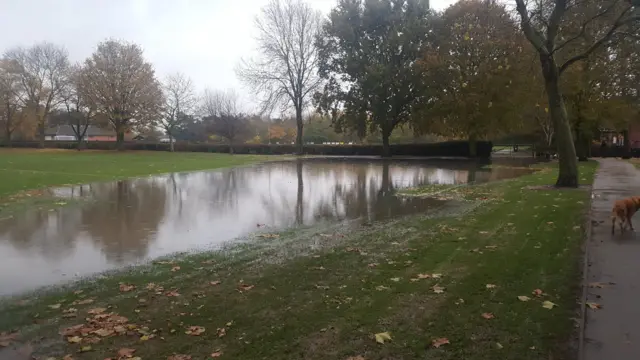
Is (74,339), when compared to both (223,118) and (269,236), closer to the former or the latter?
(269,236)

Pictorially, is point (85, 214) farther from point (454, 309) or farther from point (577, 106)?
point (577, 106)

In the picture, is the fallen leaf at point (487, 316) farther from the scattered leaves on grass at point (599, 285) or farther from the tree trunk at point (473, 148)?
the tree trunk at point (473, 148)

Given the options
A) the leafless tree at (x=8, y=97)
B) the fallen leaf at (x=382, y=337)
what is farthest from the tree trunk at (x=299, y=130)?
the fallen leaf at (x=382, y=337)

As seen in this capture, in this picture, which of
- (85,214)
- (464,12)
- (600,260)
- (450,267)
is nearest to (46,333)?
(450,267)

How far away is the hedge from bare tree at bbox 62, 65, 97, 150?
4.07 m

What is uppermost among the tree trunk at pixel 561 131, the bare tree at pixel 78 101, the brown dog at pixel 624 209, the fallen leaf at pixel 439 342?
the bare tree at pixel 78 101

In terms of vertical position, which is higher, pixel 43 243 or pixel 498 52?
pixel 498 52

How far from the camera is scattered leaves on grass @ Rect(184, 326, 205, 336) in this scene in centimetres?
469

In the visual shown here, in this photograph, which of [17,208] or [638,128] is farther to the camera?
[638,128]

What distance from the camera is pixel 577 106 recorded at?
114ft

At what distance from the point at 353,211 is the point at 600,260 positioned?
23.8 feet

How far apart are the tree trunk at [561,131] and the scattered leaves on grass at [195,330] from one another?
15.0 meters

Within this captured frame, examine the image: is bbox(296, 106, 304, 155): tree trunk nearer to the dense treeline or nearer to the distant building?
the dense treeline

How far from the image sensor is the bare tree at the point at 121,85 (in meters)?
50.7
